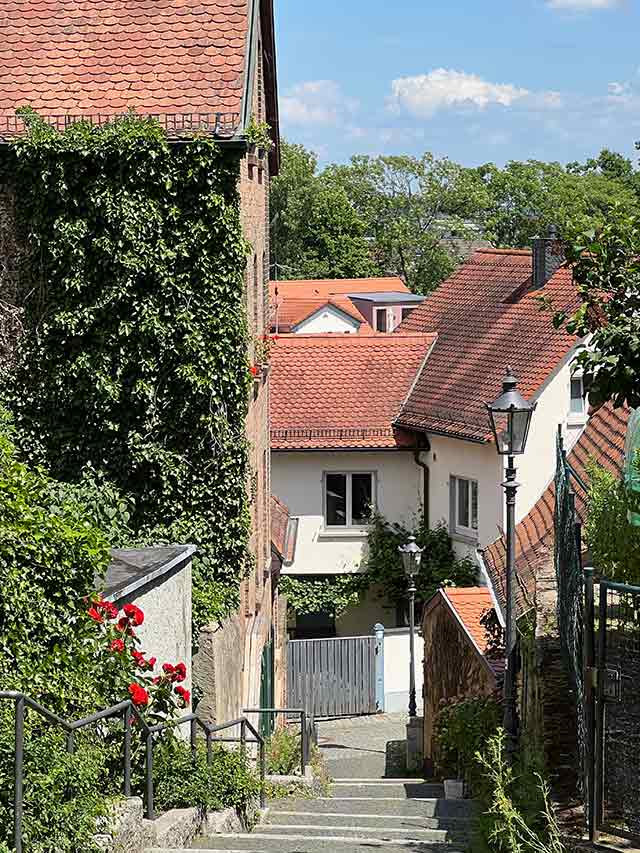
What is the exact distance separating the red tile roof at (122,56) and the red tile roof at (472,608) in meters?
7.02

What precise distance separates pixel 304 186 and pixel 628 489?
78.2 meters

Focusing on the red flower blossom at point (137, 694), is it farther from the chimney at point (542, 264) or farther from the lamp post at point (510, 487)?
the chimney at point (542, 264)

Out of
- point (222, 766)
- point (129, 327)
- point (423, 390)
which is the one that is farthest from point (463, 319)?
point (222, 766)

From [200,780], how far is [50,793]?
3.15 metres

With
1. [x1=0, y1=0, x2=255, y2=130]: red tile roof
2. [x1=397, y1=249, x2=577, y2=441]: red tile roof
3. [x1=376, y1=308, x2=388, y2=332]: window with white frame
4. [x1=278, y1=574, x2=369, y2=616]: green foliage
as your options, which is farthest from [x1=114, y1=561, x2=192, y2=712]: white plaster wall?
[x1=376, y1=308, x2=388, y2=332]: window with white frame

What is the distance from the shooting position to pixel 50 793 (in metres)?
7.92

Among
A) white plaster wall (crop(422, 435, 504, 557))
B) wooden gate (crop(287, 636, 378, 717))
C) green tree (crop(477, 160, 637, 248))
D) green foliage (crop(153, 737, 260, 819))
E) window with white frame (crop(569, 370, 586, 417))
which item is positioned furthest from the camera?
green tree (crop(477, 160, 637, 248))

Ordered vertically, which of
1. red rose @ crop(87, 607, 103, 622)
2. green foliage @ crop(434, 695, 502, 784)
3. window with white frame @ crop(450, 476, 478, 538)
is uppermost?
window with white frame @ crop(450, 476, 478, 538)

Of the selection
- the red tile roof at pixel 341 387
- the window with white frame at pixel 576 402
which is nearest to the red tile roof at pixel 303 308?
the red tile roof at pixel 341 387

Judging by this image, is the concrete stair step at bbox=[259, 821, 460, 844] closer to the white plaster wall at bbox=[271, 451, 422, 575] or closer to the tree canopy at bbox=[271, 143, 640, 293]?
the white plaster wall at bbox=[271, 451, 422, 575]

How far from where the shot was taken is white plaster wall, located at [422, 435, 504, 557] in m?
29.5

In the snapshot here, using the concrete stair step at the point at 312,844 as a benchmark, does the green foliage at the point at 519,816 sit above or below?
above

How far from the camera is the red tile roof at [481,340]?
30.4m

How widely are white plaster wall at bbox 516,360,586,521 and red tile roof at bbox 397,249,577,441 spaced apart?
419mm
